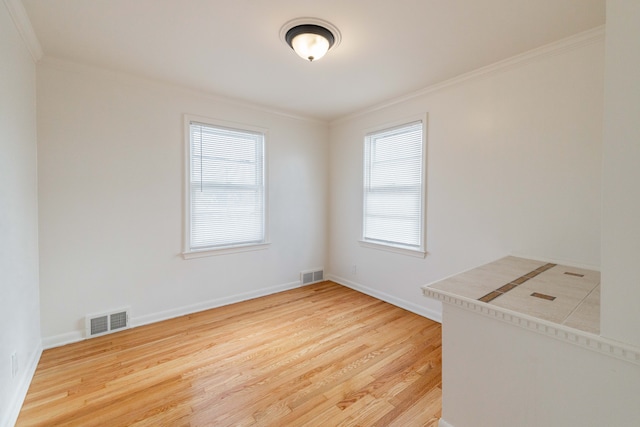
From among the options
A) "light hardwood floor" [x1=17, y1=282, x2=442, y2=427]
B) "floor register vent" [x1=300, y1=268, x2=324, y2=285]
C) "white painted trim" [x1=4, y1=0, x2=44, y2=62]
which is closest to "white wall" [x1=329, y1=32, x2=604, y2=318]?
"light hardwood floor" [x1=17, y1=282, x2=442, y2=427]

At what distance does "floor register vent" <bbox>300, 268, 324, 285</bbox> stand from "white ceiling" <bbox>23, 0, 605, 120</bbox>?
8.76 ft

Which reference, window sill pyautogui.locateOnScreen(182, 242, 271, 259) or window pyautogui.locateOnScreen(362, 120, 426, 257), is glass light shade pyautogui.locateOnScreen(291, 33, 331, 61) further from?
window sill pyautogui.locateOnScreen(182, 242, 271, 259)

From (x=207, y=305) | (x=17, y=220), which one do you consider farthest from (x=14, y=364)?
(x=207, y=305)

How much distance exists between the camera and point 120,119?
9.13ft

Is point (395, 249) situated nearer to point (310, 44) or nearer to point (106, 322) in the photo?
point (310, 44)

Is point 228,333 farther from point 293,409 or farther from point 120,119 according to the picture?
point 120,119

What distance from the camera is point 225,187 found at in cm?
351

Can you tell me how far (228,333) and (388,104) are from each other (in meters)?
3.26

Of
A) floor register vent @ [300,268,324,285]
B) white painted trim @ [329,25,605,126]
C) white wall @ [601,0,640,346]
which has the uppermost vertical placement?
white painted trim @ [329,25,605,126]

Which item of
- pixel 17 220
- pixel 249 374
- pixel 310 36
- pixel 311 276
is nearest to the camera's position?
pixel 17 220

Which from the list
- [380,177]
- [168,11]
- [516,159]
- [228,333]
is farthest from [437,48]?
[228,333]

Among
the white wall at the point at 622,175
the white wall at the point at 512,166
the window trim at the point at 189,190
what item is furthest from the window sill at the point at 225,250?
the white wall at the point at 622,175

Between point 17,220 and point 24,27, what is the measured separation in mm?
1379

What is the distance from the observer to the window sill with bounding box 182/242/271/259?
3.26 meters
